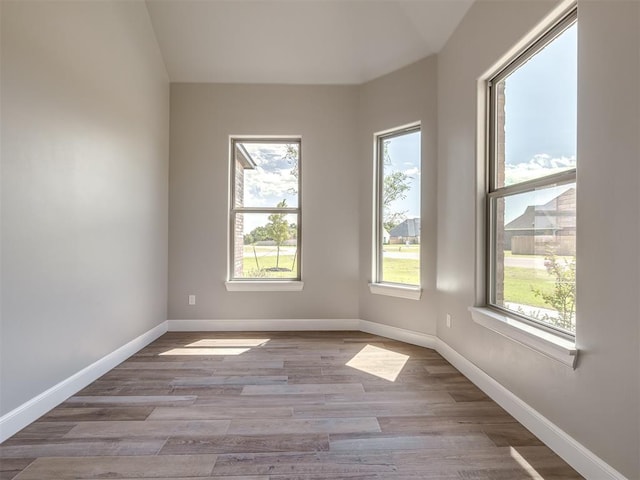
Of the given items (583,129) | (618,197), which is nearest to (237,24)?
(583,129)

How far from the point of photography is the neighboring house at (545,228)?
5.75ft

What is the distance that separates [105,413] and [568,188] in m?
2.97

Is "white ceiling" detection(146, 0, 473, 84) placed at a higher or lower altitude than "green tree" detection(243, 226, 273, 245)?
higher

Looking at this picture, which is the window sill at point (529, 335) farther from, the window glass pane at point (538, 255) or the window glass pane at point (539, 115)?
the window glass pane at point (539, 115)

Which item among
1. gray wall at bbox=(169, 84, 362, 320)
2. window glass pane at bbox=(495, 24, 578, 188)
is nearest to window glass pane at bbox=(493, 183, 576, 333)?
window glass pane at bbox=(495, 24, 578, 188)

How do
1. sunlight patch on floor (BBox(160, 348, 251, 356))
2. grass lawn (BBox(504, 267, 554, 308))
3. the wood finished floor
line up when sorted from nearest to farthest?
the wood finished floor, grass lawn (BBox(504, 267, 554, 308)), sunlight patch on floor (BBox(160, 348, 251, 356))

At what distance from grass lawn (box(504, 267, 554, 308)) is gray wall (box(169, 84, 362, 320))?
1.76 metres

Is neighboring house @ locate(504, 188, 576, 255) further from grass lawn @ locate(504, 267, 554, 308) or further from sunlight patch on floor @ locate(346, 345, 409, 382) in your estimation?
sunlight patch on floor @ locate(346, 345, 409, 382)

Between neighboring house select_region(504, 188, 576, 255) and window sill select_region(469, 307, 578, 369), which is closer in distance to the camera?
window sill select_region(469, 307, 578, 369)

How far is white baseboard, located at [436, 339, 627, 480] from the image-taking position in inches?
57.2

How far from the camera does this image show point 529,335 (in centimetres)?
185

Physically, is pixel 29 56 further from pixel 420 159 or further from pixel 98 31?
pixel 420 159

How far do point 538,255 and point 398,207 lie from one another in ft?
5.48

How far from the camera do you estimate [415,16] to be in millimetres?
3006
